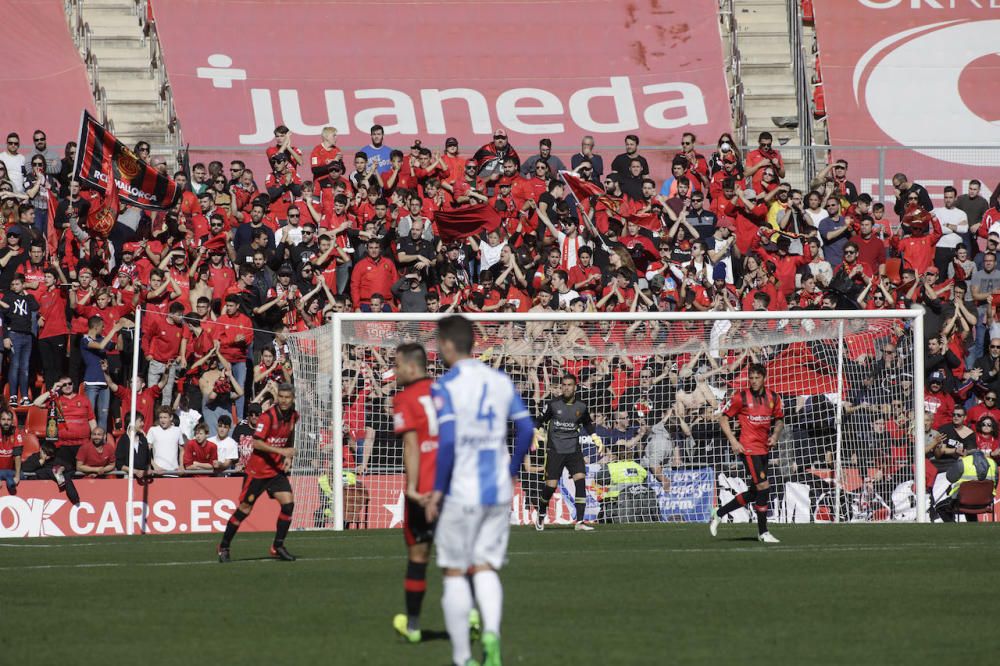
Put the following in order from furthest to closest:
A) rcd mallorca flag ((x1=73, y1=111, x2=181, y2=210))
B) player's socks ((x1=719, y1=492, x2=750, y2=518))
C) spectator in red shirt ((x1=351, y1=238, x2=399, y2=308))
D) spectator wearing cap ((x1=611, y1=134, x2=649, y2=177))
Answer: spectator wearing cap ((x1=611, y1=134, x2=649, y2=177)) < spectator in red shirt ((x1=351, y1=238, x2=399, y2=308)) < rcd mallorca flag ((x1=73, y1=111, x2=181, y2=210)) < player's socks ((x1=719, y1=492, x2=750, y2=518))

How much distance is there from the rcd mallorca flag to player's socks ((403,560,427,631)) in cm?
1534

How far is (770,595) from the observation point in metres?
12.0

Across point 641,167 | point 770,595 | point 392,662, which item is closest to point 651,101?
point 641,167

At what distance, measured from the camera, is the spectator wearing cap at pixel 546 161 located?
25.3m

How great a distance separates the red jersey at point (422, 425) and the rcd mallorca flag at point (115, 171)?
15.6 m

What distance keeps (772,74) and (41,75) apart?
1529 centimetres

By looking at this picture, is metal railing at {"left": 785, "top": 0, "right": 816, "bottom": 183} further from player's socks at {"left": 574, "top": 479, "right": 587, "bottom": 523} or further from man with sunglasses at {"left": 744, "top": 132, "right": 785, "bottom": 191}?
player's socks at {"left": 574, "top": 479, "right": 587, "bottom": 523}

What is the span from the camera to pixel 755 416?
1720 centimetres

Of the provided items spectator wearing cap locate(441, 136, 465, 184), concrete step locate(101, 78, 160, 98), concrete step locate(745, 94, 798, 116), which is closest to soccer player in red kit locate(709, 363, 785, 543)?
spectator wearing cap locate(441, 136, 465, 184)

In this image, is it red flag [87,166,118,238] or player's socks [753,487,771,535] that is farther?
red flag [87,166,118,238]

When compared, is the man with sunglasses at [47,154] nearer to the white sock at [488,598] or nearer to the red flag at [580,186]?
the red flag at [580,186]

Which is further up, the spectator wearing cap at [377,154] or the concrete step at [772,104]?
the concrete step at [772,104]

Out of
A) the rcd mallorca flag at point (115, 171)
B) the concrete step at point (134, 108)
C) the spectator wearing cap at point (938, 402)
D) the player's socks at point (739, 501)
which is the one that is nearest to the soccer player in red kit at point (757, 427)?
the player's socks at point (739, 501)

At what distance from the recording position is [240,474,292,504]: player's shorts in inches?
619
